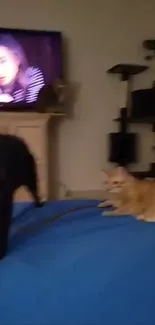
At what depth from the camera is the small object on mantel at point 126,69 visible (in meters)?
3.80

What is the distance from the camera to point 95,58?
3.98 m

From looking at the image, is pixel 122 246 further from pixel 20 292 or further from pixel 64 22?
pixel 64 22

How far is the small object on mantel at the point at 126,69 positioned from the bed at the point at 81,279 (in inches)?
101

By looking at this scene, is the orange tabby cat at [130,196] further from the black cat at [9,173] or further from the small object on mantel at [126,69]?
the small object on mantel at [126,69]

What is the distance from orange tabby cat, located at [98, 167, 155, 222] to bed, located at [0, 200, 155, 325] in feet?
0.76

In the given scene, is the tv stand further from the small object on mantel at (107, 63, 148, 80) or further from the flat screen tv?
the small object on mantel at (107, 63, 148, 80)

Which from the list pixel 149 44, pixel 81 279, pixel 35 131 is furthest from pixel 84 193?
pixel 81 279

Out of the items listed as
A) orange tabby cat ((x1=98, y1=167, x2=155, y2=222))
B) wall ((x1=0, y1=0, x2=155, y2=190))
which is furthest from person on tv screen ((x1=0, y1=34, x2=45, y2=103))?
orange tabby cat ((x1=98, y1=167, x2=155, y2=222))

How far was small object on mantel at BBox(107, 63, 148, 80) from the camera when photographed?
3.80 metres

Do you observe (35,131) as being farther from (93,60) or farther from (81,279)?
(81,279)

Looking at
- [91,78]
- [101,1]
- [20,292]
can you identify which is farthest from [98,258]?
[101,1]

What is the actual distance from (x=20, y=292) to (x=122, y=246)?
0.30 m

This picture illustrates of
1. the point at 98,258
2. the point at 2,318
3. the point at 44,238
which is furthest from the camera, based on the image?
the point at 44,238

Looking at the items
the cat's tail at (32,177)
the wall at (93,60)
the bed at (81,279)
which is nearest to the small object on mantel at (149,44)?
the wall at (93,60)
